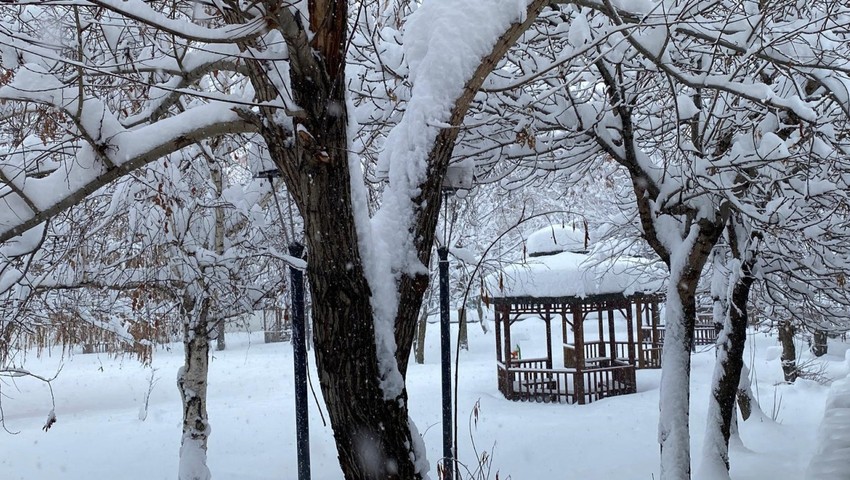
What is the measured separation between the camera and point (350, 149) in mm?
3242

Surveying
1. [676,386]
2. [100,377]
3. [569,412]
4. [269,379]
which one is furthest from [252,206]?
[100,377]

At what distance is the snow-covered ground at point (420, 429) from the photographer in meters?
12.9

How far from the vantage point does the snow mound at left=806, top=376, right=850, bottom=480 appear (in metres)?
9.44

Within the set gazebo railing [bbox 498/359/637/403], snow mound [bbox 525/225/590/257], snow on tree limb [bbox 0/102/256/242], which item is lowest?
gazebo railing [bbox 498/359/637/403]

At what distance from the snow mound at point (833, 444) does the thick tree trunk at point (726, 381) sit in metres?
1.35

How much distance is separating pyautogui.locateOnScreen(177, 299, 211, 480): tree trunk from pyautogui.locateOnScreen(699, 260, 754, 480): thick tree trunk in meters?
6.81

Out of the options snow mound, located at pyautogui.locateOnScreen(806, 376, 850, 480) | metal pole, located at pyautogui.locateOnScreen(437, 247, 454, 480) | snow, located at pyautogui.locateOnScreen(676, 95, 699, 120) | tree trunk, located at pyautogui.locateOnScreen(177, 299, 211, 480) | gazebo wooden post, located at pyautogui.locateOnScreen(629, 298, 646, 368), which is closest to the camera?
metal pole, located at pyautogui.locateOnScreen(437, 247, 454, 480)

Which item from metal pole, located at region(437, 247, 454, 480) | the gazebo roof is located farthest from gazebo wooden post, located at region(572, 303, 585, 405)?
metal pole, located at region(437, 247, 454, 480)

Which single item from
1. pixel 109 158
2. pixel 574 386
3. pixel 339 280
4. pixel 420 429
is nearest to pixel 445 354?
pixel 339 280

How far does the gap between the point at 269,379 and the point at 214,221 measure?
59.4 ft

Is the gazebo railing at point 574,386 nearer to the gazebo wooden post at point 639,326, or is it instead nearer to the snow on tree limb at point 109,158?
the gazebo wooden post at point 639,326

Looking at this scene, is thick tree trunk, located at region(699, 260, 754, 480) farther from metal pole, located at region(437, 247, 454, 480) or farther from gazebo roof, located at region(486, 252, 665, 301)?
gazebo roof, located at region(486, 252, 665, 301)

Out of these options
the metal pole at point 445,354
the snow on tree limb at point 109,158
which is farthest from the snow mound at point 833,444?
the snow on tree limb at point 109,158

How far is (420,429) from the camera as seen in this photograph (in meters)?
15.8
